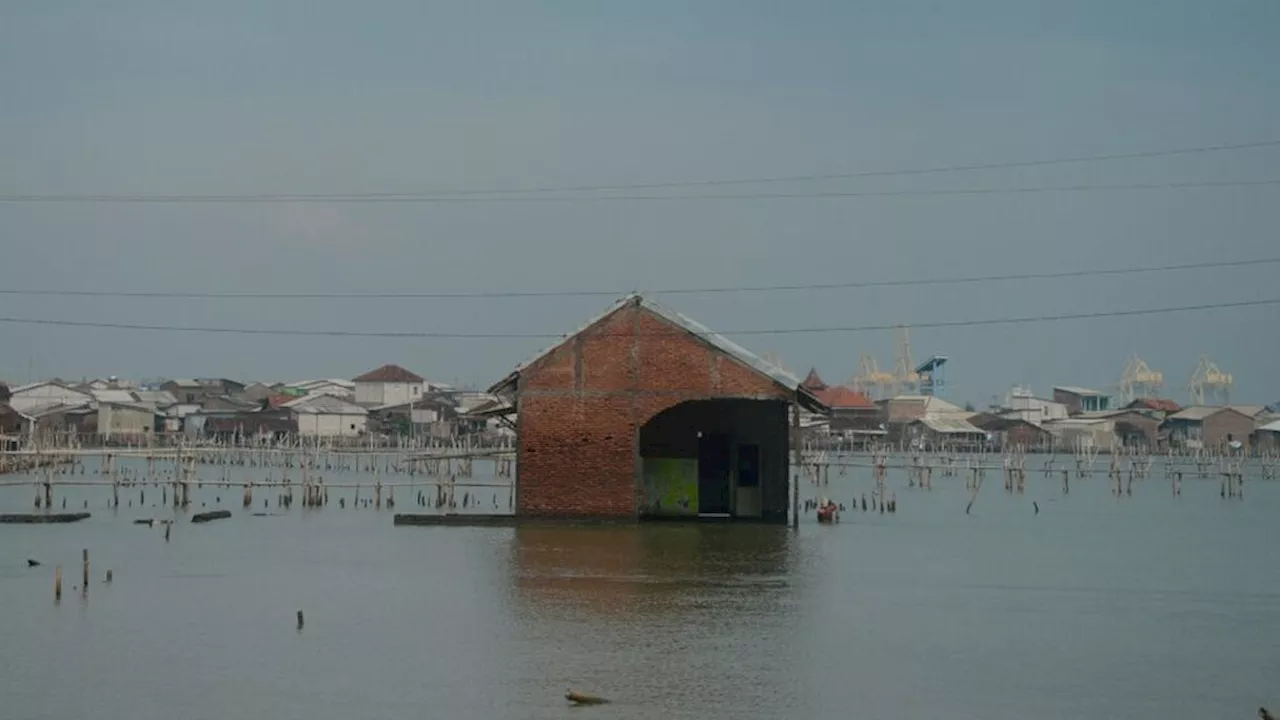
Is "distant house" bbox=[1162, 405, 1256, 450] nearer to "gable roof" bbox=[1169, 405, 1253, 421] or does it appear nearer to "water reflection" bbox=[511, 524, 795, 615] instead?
"gable roof" bbox=[1169, 405, 1253, 421]

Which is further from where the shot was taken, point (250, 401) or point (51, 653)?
point (250, 401)

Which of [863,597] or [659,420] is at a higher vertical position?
[659,420]

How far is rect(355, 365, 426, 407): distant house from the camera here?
126562 mm

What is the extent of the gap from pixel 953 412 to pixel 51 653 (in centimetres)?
12159

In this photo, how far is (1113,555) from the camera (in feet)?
125

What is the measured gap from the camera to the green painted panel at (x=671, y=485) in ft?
132

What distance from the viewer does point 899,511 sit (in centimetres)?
5697

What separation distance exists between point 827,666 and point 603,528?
640 inches

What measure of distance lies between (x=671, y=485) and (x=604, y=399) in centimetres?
463

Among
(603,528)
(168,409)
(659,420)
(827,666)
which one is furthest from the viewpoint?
(168,409)

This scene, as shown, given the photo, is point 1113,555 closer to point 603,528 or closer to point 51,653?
point 603,528

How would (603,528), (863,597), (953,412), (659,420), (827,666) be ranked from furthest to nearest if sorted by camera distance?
(953,412)
(659,420)
(603,528)
(863,597)
(827,666)

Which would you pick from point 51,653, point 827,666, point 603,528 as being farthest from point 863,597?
point 51,653

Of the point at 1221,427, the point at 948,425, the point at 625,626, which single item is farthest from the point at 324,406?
the point at 625,626
